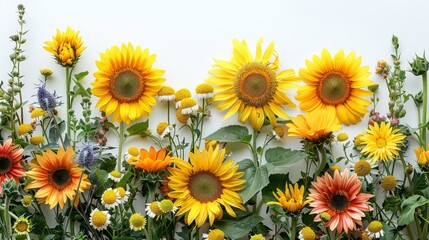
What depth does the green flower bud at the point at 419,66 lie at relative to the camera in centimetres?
169

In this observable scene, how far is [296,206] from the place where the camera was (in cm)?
156

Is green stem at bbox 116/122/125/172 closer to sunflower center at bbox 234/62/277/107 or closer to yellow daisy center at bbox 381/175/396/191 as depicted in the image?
sunflower center at bbox 234/62/277/107

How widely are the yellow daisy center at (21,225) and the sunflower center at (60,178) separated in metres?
0.12

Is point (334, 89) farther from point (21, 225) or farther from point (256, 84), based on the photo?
point (21, 225)

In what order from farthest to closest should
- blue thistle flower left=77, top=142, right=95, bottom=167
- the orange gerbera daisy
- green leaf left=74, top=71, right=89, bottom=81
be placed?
green leaf left=74, top=71, right=89, bottom=81 → the orange gerbera daisy → blue thistle flower left=77, top=142, right=95, bottom=167

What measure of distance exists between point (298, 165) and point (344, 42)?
1.11 feet

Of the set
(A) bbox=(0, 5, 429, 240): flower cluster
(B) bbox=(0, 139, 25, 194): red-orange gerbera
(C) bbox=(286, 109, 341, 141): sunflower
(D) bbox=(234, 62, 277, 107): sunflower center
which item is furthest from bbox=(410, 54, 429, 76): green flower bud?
(B) bbox=(0, 139, 25, 194): red-orange gerbera

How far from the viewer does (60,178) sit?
165 centimetres

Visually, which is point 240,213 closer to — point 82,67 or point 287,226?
point 287,226

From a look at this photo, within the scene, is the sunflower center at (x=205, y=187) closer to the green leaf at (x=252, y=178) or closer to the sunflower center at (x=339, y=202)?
the green leaf at (x=252, y=178)

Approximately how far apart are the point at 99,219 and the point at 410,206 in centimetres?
72

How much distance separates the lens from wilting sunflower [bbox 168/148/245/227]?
5.37 ft

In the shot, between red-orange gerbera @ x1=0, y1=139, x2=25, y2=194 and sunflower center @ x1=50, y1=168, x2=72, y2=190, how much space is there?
0.07 metres

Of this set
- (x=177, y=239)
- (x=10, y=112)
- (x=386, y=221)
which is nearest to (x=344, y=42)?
(x=386, y=221)
